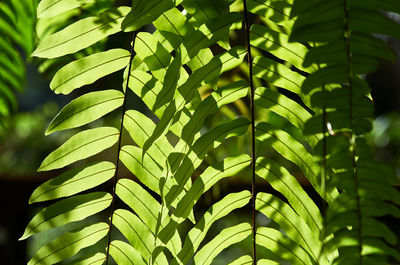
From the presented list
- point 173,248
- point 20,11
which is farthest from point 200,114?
point 20,11

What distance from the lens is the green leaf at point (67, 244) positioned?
0.71 metres

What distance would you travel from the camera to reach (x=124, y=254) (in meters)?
0.75

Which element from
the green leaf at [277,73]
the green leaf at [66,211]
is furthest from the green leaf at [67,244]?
the green leaf at [277,73]

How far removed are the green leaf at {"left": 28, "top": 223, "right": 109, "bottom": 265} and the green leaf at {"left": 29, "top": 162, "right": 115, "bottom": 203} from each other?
0.22ft

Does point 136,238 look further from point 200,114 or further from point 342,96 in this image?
point 342,96

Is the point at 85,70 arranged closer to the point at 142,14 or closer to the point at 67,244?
the point at 142,14

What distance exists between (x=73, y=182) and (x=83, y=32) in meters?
0.25

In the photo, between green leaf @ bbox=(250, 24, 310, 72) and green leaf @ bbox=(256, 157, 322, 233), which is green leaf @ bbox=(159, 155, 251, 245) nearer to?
green leaf @ bbox=(256, 157, 322, 233)

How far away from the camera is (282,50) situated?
2.43 ft

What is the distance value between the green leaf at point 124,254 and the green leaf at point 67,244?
33 mm

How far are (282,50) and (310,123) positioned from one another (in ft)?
0.85

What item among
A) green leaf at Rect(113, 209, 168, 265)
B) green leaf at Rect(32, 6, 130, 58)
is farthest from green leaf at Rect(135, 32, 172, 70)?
green leaf at Rect(113, 209, 168, 265)

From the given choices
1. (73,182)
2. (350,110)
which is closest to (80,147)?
(73,182)

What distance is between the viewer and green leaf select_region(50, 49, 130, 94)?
2.45 feet
